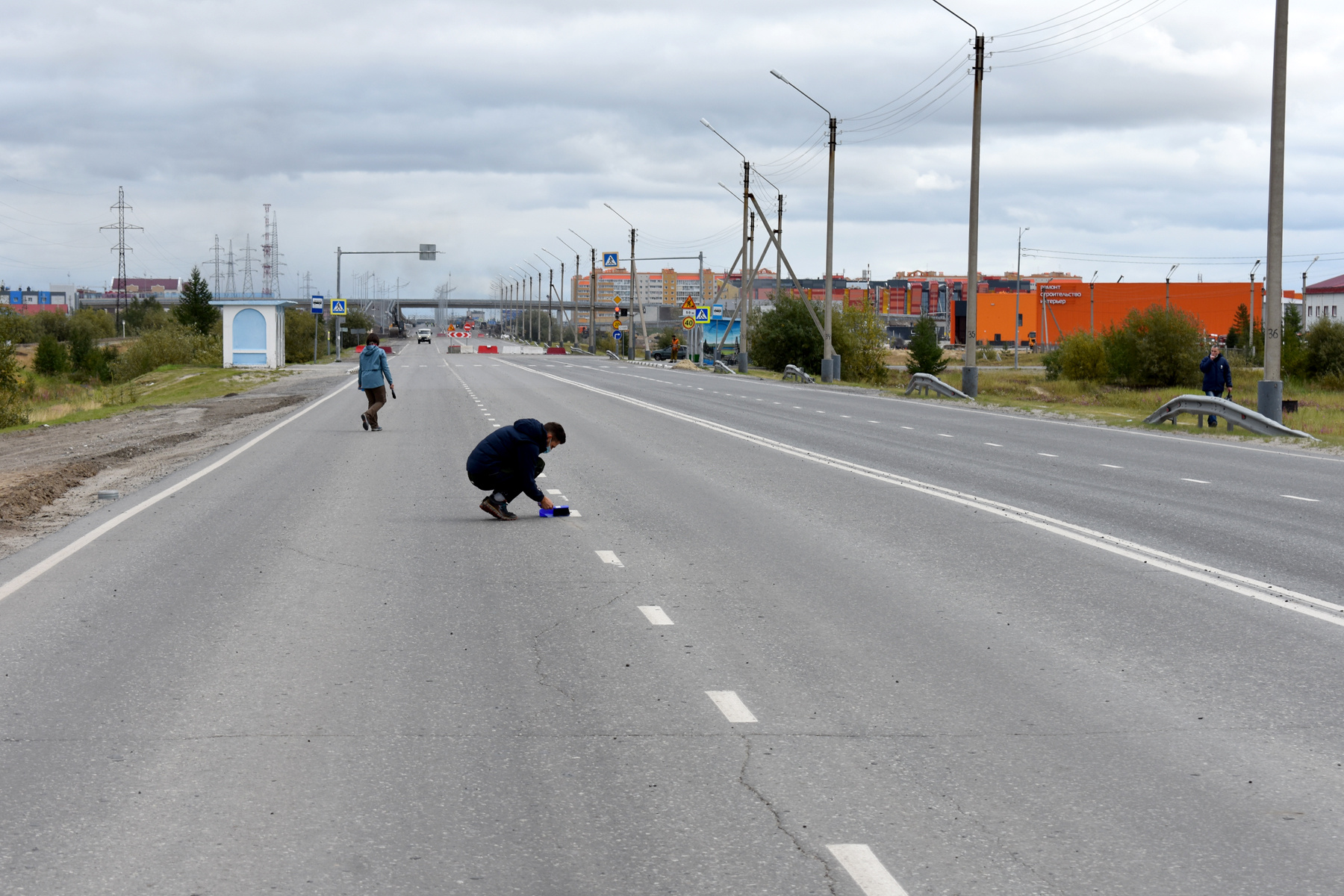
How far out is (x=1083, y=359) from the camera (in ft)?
260

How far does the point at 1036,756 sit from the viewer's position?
5.57m

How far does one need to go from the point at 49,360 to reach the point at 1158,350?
222 feet

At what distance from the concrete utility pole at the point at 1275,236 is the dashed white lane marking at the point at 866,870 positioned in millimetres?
22953

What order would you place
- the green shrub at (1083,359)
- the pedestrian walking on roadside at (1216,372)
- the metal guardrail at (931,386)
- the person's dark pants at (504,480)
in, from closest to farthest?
the person's dark pants at (504,480) → the pedestrian walking on roadside at (1216,372) → the metal guardrail at (931,386) → the green shrub at (1083,359)

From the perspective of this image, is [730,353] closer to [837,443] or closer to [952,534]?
[837,443]

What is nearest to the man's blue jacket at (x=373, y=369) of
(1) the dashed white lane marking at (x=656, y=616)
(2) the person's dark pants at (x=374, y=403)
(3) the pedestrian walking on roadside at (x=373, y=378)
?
(3) the pedestrian walking on roadside at (x=373, y=378)

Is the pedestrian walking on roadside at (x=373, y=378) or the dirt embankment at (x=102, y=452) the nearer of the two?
the dirt embankment at (x=102, y=452)

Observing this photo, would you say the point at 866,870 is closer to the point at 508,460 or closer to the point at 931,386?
the point at 508,460

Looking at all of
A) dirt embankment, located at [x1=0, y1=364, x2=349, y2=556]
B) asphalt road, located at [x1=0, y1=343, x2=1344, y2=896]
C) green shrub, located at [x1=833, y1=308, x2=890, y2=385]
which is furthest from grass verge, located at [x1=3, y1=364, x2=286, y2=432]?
green shrub, located at [x1=833, y1=308, x2=890, y2=385]

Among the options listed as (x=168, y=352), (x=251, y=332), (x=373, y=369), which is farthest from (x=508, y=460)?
(x=168, y=352)

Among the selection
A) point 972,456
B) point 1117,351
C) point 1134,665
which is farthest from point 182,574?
point 1117,351

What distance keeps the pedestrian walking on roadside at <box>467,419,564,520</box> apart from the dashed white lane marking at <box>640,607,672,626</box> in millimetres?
4111

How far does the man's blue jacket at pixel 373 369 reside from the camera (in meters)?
24.6

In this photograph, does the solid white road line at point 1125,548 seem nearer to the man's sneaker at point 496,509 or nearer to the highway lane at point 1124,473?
the highway lane at point 1124,473
